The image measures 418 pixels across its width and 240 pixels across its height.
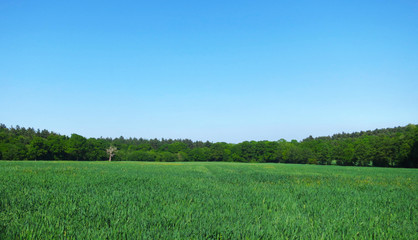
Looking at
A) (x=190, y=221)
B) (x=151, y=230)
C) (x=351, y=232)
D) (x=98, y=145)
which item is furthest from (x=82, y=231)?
(x=98, y=145)

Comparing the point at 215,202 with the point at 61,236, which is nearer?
the point at 61,236

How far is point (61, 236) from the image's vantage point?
4219mm

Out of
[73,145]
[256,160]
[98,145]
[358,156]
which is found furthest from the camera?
[256,160]

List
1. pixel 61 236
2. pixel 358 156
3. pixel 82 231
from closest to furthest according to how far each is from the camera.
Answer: pixel 61 236 → pixel 82 231 → pixel 358 156

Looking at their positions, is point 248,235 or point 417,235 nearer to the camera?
point 248,235

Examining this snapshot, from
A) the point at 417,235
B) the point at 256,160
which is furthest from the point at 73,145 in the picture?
the point at 417,235

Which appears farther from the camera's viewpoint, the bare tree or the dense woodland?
the bare tree

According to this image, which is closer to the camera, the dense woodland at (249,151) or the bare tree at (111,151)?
the dense woodland at (249,151)

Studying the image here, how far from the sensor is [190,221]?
5.59 m

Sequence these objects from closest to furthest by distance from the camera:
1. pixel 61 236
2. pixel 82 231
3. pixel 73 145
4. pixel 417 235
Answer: pixel 61 236, pixel 82 231, pixel 417 235, pixel 73 145

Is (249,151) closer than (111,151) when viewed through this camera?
No

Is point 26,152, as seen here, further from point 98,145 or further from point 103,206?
point 103,206

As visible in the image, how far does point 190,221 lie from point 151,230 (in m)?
1.14

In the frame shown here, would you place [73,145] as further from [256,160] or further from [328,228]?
[328,228]
